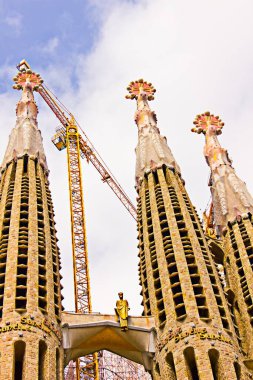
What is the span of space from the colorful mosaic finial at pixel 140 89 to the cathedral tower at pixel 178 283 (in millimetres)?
9677

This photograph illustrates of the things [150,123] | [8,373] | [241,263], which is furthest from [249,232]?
[8,373]

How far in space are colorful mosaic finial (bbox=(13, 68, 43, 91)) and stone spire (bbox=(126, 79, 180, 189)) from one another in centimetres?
692

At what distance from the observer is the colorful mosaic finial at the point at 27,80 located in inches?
2402

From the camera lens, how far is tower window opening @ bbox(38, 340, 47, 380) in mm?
34719

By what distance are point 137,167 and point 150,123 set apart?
586cm

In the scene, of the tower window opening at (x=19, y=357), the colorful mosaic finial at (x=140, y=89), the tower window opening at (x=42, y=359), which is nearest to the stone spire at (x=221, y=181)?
the colorful mosaic finial at (x=140, y=89)

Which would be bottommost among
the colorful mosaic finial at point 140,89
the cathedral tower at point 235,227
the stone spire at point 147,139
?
the cathedral tower at point 235,227

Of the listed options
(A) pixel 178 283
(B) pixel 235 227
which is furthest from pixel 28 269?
(B) pixel 235 227

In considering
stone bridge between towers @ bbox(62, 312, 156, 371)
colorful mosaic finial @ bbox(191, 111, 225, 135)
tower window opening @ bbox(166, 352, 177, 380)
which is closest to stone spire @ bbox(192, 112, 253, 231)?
colorful mosaic finial @ bbox(191, 111, 225, 135)

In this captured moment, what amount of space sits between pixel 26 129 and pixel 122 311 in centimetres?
1790

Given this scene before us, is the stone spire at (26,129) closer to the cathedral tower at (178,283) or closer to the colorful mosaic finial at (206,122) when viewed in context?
the cathedral tower at (178,283)

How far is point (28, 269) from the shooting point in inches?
1554

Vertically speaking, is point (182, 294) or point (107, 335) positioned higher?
point (182, 294)

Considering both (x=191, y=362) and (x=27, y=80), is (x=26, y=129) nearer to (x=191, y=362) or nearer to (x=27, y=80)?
(x=27, y=80)
